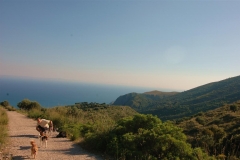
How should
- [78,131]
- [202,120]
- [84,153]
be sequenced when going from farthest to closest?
[202,120], [78,131], [84,153]

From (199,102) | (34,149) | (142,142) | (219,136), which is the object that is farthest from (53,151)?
(199,102)

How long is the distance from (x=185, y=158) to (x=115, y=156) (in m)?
2.13

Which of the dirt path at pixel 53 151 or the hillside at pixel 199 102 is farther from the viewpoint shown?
the hillside at pixel 199 102

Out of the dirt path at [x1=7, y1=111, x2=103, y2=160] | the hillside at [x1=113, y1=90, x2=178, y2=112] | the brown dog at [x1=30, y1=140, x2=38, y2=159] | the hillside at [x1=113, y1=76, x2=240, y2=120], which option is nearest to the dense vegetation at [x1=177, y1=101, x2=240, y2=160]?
the dirt path at [x1=7, y1=111, x2=103, y2=160]

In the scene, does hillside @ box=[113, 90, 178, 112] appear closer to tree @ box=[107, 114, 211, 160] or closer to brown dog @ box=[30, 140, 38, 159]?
tree @ box=[107, 114, 211, 160]

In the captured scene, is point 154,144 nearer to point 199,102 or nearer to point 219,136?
point 219,136

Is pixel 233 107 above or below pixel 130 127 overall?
below

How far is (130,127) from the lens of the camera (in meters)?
7.18

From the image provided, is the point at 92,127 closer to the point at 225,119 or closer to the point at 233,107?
the point at 225,119

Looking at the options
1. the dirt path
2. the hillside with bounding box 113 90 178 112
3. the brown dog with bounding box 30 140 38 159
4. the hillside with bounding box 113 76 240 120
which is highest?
the brown dog with bounding box 30 140 38 159

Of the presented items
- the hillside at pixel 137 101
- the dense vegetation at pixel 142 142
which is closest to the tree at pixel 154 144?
the dense vegetation at pixel 142 142

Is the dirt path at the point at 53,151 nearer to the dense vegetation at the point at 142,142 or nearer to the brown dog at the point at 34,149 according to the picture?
the brown dog at the point at 34,149

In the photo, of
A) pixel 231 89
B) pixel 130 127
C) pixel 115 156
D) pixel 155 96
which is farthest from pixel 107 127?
pixel 155 96

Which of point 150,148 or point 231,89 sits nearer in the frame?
point 150,148
